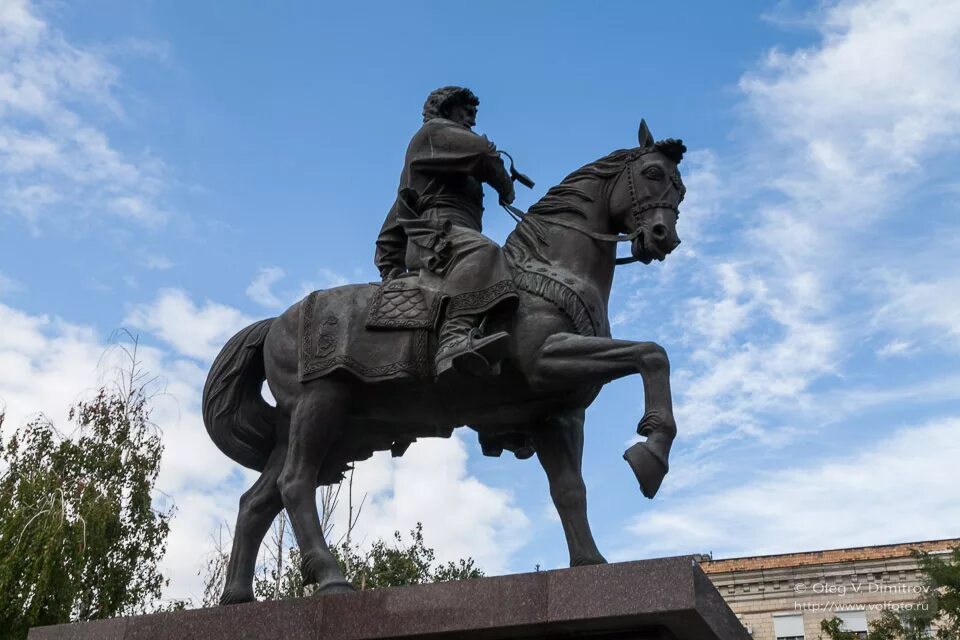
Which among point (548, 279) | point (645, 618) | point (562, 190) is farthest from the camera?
point (562, 190)

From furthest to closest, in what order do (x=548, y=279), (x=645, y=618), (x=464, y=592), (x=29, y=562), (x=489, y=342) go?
(x=29, y=562) → (x=548, y=279) → (x=489, y=342) → (x=464, y=592) → (x=645, y=618)

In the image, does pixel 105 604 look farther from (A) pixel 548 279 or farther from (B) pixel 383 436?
(A) pixel 548 279

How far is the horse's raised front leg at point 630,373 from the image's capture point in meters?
5.85

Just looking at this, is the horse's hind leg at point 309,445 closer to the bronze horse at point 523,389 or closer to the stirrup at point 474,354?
the bronze horse at point 523,389

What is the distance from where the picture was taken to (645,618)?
17.1 ft

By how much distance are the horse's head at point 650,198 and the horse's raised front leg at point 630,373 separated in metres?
0.93

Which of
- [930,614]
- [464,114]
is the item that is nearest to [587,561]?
[464,114]

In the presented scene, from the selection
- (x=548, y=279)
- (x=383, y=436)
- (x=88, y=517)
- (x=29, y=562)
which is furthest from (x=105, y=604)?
(x=548, y=279)

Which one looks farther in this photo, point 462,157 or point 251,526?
point 462,157

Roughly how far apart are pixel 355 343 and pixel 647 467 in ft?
7.17

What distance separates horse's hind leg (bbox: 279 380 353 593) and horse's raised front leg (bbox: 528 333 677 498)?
138 centimetres

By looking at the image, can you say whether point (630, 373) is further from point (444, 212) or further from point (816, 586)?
point (816, 586)

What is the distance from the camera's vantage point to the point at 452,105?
7.91m

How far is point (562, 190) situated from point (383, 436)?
2110 mm
